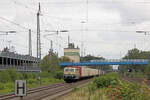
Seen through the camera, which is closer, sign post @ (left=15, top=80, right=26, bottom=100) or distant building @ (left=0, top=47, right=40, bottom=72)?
sign post @ (left=15, top=80, right=26, bottom=100)

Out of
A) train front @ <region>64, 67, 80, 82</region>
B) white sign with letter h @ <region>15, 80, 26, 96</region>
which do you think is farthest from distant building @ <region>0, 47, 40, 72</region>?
white sign with letter h @ <region>15, 80, 26, 96</region>

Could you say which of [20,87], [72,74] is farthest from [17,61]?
[20,87]

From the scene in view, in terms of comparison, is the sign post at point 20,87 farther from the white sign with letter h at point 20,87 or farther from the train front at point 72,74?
the train front at point 72,74

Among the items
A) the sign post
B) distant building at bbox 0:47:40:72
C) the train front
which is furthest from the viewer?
distant building at bbox 0:47:40:72

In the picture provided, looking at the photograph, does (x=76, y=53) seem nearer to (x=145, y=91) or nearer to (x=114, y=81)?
(x=114, y=81)

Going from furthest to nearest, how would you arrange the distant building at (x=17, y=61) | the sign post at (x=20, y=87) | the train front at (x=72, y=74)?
the distant building at (x=17, y=61) → the train front at (x=72, y=74) → the sign post at (x=20, y=87)

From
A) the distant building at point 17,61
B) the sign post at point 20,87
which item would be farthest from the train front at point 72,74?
the sign post at point 20,87

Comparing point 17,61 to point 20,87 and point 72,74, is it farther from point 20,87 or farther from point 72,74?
point 20,87

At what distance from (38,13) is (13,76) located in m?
9.82

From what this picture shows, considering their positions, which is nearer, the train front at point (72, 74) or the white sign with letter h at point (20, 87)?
the white sign with letter h at point (20, 87)

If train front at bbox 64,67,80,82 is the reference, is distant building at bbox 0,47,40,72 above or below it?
above

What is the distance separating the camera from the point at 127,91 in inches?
663

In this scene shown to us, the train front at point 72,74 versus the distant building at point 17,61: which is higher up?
the distant building at point 17,61

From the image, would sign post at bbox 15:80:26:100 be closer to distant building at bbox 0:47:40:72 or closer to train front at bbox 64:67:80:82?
train front at bbox 64:67:80:82
